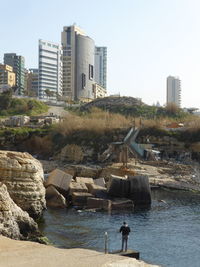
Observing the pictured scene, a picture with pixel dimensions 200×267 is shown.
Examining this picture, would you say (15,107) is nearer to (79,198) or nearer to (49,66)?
(49,66)

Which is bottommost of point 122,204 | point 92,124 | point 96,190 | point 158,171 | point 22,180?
point 122,204

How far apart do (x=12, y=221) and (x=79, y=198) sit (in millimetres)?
15525

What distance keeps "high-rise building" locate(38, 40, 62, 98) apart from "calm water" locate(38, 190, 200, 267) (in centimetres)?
15738

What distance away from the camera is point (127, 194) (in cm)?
4238

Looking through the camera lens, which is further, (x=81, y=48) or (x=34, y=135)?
(x=81, y=48)

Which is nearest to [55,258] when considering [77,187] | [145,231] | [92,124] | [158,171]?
[145,231]

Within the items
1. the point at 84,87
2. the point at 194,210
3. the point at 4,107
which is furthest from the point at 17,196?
the point at 84,87

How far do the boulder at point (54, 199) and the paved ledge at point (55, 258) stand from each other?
1905 centimetres

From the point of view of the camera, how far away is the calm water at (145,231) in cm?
2562

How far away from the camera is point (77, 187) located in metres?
42.0

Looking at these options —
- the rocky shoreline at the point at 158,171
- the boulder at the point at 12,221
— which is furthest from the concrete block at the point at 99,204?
the rocky shoreline at the point at 158,171

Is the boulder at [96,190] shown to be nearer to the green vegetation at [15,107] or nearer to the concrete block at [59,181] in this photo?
the concrete block at [59,181]

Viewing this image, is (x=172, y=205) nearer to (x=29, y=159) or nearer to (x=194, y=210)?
(x=194, y=210)

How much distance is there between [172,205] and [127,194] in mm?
4554
